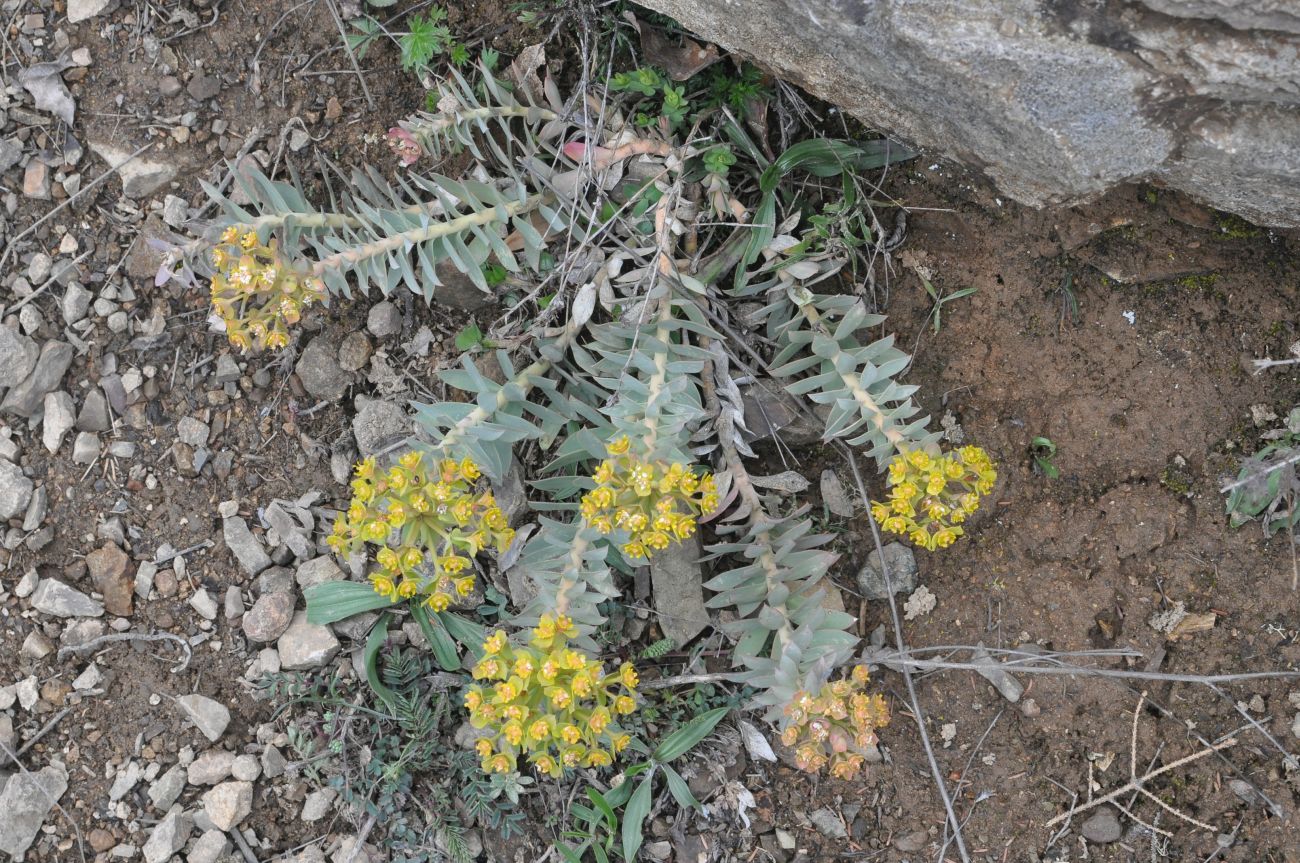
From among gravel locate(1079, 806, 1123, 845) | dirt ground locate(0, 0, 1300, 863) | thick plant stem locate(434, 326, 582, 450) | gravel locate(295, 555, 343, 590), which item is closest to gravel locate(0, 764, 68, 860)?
dirt ground locate(0, 0, 1300, 863)

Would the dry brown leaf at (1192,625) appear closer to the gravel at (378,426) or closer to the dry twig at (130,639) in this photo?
the gravel at (378,426)

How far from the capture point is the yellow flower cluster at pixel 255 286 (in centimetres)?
Result: 296

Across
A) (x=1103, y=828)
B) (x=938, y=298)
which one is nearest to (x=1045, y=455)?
(x=938, y=298)

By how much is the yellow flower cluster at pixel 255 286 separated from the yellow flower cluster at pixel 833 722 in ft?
6.03

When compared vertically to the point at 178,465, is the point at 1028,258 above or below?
above

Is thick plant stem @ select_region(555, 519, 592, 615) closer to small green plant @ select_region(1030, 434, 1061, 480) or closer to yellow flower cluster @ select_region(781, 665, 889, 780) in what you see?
yellow flower cluster @ select_region(781, 665, 889, 780)

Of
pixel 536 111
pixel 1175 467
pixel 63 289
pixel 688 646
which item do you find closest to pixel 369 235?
pixel 536 111

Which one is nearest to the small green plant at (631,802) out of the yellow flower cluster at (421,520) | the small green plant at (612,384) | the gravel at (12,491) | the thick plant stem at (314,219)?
the small green plant at (612,384)

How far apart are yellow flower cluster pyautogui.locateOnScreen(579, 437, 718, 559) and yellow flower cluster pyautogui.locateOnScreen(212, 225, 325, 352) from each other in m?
1.05

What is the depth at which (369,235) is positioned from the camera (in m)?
3.28

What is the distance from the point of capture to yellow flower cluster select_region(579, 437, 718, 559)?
2861 mm

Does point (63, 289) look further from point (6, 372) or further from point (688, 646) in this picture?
point (688, 646)

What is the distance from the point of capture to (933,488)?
9.47 feet

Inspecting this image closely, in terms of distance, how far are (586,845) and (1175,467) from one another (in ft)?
7.39
